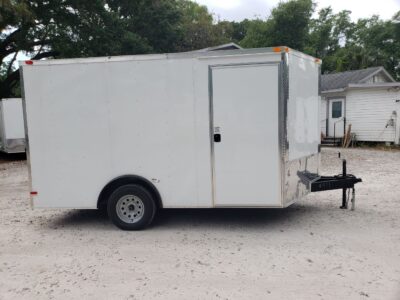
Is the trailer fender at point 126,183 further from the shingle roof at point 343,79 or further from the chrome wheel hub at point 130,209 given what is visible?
the shingle roof at point 343,79

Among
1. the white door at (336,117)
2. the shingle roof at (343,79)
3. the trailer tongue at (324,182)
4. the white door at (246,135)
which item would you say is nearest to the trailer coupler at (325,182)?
the trailer tongue at (324,182)

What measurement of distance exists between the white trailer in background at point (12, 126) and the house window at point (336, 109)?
15.9 metres

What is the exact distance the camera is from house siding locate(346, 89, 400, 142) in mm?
18791

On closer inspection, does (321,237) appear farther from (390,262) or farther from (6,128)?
(6,128)

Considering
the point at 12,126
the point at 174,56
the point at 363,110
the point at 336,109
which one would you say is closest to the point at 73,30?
the point at 12,126

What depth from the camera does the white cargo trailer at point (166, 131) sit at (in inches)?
220

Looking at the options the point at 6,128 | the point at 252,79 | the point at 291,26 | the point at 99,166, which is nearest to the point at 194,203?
the point at 99,166

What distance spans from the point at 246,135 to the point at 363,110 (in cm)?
1617

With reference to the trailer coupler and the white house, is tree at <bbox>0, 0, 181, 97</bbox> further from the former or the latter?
the trailer coupler

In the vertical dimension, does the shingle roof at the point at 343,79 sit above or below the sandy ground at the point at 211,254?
above

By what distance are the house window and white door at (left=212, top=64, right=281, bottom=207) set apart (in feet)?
54.8

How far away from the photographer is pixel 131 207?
19.9 feet

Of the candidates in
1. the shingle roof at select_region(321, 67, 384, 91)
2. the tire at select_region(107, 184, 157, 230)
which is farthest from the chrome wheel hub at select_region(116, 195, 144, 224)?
the shingle roof at select_region(321, 67, 384, 91)

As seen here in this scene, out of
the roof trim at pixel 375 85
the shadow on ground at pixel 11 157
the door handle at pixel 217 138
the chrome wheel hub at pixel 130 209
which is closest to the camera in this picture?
the door handle at pixel 217 138
